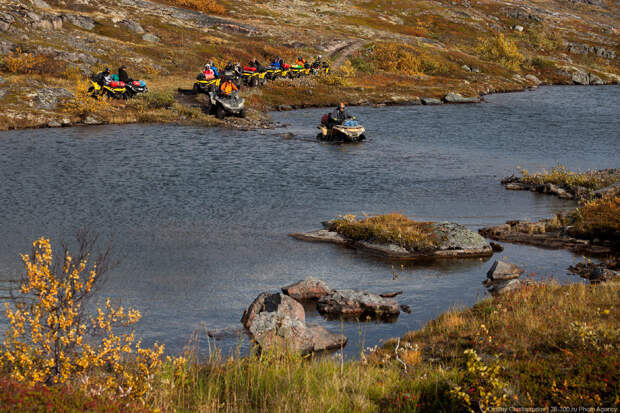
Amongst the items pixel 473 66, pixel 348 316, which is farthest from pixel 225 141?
pixel 473 66

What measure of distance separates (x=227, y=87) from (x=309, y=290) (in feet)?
119

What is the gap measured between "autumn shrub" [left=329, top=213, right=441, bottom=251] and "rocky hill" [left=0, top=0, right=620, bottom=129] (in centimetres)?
2871

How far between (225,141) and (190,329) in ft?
94.9

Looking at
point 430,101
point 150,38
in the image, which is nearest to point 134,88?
point 150,38

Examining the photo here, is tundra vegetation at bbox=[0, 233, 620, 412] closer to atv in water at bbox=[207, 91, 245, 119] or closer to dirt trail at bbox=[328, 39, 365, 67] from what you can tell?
atv in water at bbox=[207, 91, 245, 119]

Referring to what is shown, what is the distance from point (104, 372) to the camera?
30.3 feet

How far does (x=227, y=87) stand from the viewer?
159ft

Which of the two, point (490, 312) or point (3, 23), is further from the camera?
point (3, 23)

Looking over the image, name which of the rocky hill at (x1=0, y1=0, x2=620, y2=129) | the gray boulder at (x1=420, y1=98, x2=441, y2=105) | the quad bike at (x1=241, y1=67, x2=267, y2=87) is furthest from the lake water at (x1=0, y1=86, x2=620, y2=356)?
the gray boulder at (x1=420, y1=98, x2=441, y2=105)

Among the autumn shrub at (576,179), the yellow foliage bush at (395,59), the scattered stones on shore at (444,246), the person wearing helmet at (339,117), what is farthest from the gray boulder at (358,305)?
the yellow foliage bush at (395,59)

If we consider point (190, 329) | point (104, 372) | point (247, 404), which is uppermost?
point (247, 404)

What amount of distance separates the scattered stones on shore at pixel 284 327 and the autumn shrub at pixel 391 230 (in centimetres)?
668

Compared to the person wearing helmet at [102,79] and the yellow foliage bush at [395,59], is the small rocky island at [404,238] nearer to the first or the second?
the person wearing helmet at [102,79]

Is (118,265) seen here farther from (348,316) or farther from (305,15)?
(305,15)
